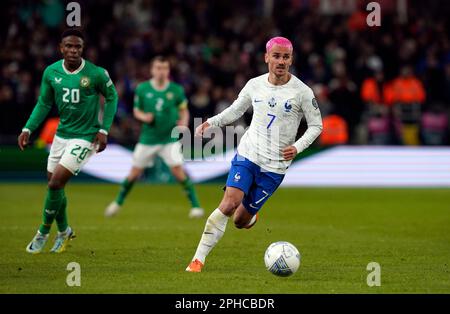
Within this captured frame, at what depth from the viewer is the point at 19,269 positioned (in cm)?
1004

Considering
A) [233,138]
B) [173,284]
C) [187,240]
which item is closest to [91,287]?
[173,284]

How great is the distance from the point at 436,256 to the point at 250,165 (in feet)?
9.17

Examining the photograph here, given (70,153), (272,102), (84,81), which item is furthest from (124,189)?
(272,102)

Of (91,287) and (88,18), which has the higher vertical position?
(88,18)

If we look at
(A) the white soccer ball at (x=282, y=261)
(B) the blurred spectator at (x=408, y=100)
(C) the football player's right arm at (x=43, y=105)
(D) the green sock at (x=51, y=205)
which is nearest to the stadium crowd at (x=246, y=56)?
(B) the blurred spectator at (x=408, y=100)

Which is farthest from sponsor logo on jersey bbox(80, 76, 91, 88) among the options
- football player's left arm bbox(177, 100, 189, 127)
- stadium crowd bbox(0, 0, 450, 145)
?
stadium crowd bbox(0, 0, 450, 145)

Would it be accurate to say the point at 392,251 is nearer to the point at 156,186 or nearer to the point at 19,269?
the point at 19,269

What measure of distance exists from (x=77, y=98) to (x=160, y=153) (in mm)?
5409

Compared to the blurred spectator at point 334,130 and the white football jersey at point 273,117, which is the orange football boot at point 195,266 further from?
the blurred spectator at point 334,130

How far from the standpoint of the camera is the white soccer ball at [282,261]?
954 cm

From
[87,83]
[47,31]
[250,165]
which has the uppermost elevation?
[47,31]

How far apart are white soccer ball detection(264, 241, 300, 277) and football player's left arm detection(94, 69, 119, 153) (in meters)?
2.97

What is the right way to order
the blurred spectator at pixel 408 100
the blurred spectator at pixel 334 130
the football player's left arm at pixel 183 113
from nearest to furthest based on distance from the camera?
the football player's left arm at pixel 183 113 < the blurred spectator at pixel 334 130 < the blurred spectator at pixel 408 100

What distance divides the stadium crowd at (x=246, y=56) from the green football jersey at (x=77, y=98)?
11510 millimetres
